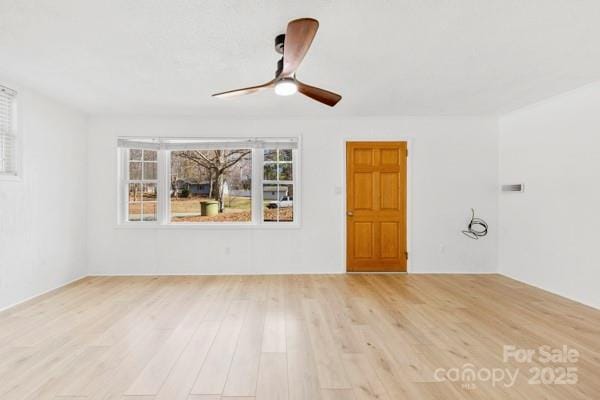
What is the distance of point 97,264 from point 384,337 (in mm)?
4536

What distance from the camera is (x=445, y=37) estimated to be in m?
2.49

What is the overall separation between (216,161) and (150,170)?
108cm

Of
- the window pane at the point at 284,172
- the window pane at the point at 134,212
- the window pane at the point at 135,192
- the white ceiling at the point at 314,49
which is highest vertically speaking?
the white ceiling at the point at 314,49

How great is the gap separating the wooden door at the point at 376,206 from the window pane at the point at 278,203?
96 centimetres

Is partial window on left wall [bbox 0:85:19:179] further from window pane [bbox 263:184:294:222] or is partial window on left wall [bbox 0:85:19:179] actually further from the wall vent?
the wall vent

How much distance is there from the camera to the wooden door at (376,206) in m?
4.97

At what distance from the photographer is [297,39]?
1978 millimetres

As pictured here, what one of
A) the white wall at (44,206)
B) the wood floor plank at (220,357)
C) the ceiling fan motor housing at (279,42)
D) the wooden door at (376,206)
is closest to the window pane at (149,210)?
the white wall at (44,206)

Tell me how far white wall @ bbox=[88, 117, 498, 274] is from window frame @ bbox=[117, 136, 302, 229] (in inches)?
3.7

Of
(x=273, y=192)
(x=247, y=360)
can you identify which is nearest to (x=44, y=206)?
(x=273, y=192)

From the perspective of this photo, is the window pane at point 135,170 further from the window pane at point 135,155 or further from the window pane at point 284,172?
the window pane at point 284,172

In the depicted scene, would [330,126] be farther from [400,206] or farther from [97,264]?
[97,264]

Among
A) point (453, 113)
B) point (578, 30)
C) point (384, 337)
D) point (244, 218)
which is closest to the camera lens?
point (578, 30)

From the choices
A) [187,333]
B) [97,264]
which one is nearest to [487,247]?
[187,333]
